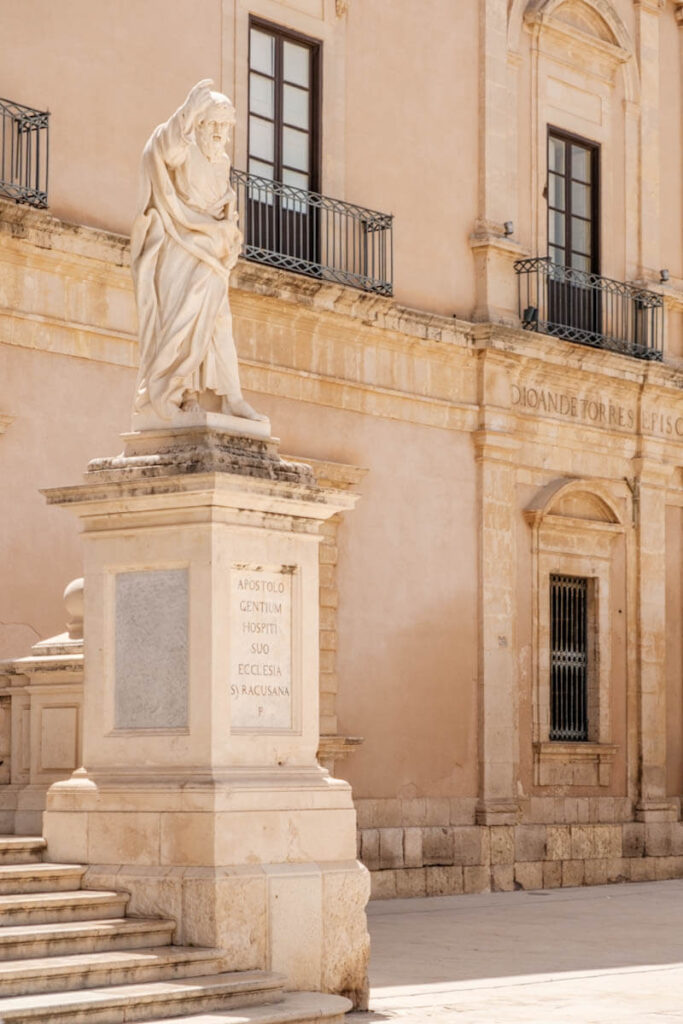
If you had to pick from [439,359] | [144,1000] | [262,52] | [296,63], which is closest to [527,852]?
[439,359]

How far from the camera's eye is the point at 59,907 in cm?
959

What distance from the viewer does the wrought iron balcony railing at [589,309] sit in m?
20.4

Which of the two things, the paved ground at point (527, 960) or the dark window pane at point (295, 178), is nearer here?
the paved ground at point (527, 960)

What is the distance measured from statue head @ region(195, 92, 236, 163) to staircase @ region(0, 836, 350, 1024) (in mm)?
3603

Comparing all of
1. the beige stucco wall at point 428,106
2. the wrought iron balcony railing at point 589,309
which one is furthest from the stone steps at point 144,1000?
the wrought iron balcony railing at point 589,309

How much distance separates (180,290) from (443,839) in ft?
30.3

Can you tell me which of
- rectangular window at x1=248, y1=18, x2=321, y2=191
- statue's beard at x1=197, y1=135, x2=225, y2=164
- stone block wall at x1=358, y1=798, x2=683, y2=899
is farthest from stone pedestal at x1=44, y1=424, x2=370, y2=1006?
rectangular window at x1=248, y1=18, x2=321, y2=191

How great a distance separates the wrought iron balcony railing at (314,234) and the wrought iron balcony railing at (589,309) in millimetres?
2107

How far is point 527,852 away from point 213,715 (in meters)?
10.2

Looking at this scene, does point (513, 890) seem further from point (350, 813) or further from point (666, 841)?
point (350, 813)

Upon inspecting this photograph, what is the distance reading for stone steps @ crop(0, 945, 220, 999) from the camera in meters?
8.63

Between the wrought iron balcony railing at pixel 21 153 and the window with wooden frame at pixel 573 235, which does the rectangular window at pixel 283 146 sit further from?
the window with wooden frame at pixel 573 235

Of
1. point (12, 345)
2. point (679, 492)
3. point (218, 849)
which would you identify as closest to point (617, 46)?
point (679, 492)

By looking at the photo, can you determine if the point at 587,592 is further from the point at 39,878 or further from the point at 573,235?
the point at 39,878
